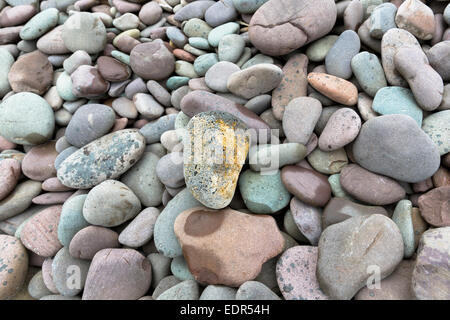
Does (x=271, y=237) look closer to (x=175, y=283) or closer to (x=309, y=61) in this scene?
(x=175, y=283)

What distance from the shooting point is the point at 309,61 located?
1.81 m

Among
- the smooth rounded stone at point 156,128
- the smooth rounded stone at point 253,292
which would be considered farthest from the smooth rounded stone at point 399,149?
the smooth rounded stone at point 156,128

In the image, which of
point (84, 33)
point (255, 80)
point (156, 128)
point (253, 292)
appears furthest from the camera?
point (84, 33)

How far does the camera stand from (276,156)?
4.80ft

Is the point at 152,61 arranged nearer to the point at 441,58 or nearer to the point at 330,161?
the point at 330,161

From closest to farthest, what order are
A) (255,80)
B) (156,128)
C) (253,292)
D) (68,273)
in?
(253,292) → (68,273) → (255,80) → (156,128)

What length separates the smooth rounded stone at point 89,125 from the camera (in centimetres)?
182

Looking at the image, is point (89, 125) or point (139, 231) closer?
point (139, 231)

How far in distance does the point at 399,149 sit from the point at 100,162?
1603 millimetres

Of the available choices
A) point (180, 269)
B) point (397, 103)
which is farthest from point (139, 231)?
point (397, 103)

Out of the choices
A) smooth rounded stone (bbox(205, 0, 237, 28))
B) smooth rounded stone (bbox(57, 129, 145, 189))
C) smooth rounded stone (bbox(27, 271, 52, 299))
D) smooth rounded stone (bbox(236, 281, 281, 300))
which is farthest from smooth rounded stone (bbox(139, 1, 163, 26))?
smooth rounded stone (bbox(236, 281, 281, 300))

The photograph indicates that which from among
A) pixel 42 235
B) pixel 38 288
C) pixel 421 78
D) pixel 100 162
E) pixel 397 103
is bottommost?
pixel 38 288

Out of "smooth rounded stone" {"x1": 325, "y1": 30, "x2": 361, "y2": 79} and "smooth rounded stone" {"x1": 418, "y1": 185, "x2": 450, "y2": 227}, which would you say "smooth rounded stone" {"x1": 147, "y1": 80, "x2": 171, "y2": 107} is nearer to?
"smooth rounded stone" {"x1": 325, "y1": 30, "x2": 361, "y2": 79}
